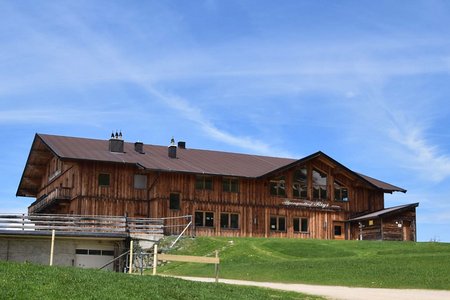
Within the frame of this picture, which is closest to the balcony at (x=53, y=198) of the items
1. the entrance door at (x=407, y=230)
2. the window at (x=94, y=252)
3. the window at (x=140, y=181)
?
the window at (x=140, y=181)

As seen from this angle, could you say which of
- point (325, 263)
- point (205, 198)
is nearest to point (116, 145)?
point (205, 198)

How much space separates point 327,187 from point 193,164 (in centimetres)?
1091

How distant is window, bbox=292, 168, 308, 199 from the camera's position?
55969 millimetres

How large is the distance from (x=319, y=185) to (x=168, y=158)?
11944mm

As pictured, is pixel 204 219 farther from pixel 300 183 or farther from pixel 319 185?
pixel 319 185

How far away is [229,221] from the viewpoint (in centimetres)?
5328

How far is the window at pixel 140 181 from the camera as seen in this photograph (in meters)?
51.9

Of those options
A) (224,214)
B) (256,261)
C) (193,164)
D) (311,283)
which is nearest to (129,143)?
(193,164)

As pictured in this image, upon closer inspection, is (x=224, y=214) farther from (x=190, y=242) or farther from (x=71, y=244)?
(x=71, y=244)

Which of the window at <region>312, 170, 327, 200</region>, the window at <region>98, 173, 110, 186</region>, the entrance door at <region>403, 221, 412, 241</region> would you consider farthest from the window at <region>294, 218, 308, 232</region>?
the window at <region>98, 173, 110, 186</region>

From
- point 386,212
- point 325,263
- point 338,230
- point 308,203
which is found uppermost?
point 308,203

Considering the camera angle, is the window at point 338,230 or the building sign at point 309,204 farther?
the window at point 338,230

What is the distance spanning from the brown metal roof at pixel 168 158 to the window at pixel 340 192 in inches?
69.9

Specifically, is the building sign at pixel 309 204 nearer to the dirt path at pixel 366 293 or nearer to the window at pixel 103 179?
the window at pixel 103 179
